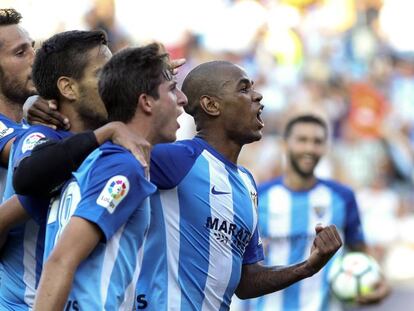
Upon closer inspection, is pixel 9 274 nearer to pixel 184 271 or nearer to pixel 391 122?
pixel 184 271

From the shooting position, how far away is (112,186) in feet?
14.4

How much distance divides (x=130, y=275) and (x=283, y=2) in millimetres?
14326

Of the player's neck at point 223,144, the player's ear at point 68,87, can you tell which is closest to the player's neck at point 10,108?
the player's ear at point 68,87

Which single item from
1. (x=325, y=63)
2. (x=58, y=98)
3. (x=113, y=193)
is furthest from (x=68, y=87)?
(x=325, y=63)

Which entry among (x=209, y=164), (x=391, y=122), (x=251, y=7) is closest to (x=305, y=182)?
(x=209, y=164)

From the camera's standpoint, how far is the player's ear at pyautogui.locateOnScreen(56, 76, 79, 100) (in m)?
5.15

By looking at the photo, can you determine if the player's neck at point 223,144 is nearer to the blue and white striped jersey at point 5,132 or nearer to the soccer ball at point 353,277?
the blue and white striped jersey at point 5,132

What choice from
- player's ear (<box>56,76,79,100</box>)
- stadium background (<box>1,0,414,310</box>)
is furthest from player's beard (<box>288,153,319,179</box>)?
player's ear (<box>56,76,79,100</box>)

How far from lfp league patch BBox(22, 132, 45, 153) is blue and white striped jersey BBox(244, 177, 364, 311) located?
14.2 feet

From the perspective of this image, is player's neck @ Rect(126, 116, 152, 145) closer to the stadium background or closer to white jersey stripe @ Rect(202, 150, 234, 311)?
white jersey stripe @ Rect(202, 150, 234, 311)

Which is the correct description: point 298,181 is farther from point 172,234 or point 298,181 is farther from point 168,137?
point 168,137

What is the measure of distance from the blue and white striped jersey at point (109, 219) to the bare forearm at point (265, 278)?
1.31 m

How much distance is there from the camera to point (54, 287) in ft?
13.9

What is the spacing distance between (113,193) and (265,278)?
161 cm
